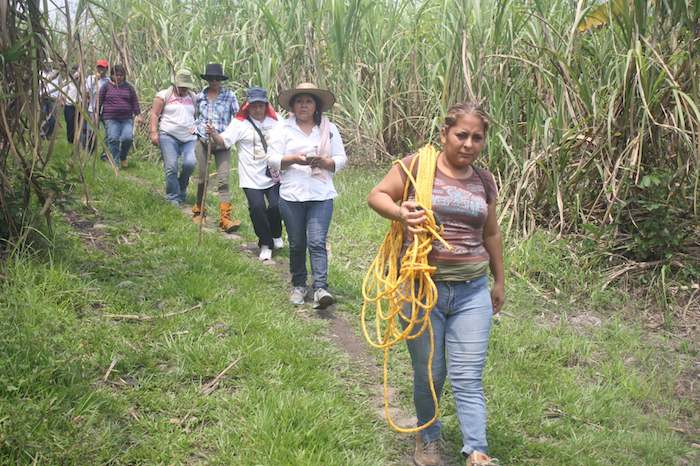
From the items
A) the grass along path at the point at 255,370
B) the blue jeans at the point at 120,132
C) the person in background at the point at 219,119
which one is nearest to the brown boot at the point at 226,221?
the person in background at the point at 219,119

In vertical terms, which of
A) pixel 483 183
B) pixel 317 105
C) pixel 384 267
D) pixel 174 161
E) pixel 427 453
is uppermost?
pixel 317 105

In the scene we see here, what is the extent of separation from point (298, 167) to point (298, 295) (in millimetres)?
960

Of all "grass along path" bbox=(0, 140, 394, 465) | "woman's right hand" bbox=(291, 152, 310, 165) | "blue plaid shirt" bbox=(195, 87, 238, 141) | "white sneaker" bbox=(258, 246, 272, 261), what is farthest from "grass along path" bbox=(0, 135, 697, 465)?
"blue plaid shirt" bbox=(195, 87, 238, 141)

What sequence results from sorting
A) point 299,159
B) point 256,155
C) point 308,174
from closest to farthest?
point 299,159 < point 308,174 < point 256,155

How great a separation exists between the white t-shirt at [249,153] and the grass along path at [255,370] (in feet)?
2.24

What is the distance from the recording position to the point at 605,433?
3.44m

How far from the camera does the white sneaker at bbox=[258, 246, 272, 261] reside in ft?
19.7

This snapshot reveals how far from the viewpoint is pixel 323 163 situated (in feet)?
16.0

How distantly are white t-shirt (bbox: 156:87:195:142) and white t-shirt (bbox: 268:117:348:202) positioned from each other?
295 cm

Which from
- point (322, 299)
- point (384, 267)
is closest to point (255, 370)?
point (384, 267)

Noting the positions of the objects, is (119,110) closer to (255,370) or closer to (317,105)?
(317,105)

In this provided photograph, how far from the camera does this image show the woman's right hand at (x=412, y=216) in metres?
2.71

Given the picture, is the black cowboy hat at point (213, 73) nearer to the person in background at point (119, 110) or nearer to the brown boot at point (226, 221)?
the brown boot at point (226, 221)

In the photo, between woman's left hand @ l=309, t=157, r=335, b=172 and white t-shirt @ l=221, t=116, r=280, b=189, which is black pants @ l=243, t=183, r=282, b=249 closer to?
white t-shirt @ l=221, t=116, r=280, b=189
